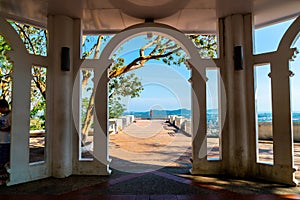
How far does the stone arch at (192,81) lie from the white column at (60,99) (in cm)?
46

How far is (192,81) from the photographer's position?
12.2 feet

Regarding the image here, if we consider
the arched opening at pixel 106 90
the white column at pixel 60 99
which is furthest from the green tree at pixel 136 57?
the white column at pixel 60 99

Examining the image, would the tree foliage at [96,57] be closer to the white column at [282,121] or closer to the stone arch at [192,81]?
the stone arch at [192,81]

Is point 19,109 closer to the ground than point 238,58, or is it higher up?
closer to the ground

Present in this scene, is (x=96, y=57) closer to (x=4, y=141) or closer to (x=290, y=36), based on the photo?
(x=4, y=141)

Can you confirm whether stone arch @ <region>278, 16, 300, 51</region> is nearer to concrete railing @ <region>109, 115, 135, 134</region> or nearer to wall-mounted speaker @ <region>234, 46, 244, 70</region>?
wall-mounted speaker @ <region>234, 46, 244, 70</region>

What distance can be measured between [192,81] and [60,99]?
2242mm

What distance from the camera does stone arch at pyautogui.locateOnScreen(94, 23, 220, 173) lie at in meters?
3.62

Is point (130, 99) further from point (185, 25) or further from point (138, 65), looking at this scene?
point (185, 25)

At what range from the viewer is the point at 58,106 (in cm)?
354

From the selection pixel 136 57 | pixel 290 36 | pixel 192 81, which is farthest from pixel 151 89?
pixel 290 36

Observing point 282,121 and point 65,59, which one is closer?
point 282,121

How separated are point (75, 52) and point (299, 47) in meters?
3.58

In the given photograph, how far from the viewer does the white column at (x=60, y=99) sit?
11.5 feet
